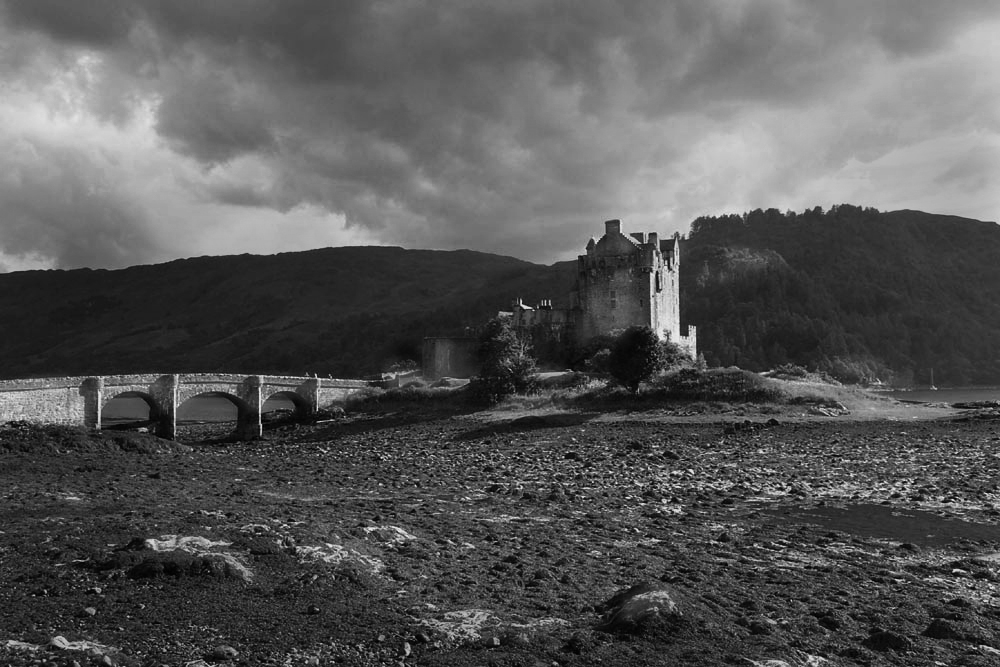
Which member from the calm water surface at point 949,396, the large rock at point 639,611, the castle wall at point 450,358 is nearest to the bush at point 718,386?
the castle wall at point 450,358

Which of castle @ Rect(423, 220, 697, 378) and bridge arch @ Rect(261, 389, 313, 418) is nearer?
bridge arch @ Rect(261, 389, 313, 418)

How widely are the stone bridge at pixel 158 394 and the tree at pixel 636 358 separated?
22718 mm

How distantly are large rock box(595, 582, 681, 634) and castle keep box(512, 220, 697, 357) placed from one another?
205 feet

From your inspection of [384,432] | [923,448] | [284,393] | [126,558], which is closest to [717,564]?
[126,558]

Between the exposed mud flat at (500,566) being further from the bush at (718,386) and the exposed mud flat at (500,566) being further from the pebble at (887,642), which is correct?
the bush at (718,386)

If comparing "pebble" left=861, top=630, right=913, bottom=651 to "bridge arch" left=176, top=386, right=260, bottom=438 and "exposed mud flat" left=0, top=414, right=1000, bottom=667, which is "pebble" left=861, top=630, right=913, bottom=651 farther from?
"bridge arch" left=176, top=386, right=260, bottom=438

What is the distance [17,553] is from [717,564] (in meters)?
11.8

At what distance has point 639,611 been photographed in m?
10.1

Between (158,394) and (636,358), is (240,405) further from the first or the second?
(636,358)

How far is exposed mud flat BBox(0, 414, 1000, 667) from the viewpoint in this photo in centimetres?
922

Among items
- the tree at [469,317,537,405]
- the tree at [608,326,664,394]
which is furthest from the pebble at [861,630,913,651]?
the tree at [469,317,537,405]

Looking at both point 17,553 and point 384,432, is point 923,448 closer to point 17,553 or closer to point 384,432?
point 384,432

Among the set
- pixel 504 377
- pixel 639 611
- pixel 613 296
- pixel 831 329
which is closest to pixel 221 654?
pixel 639 611

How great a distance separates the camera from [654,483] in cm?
2462
